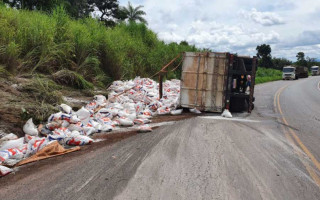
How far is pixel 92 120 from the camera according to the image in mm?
7762

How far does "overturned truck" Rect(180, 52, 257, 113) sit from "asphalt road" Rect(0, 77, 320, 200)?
9.49 ft

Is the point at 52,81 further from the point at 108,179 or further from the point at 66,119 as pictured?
the point at 108,179

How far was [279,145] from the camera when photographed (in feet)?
20.6

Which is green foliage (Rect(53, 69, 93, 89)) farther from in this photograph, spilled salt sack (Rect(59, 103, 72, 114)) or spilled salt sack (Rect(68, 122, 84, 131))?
spilled salt sack (Rect(68, 122, 84, 131))

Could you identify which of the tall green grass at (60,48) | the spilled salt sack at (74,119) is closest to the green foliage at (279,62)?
the tall green grass at (60,48)

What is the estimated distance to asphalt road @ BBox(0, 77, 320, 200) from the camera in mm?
3900

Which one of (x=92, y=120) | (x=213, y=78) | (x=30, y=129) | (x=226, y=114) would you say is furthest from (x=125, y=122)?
(x=213, y=78)

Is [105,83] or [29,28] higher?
[29,28]

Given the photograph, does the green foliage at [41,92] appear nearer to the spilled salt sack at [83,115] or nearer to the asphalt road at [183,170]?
the spilled salt sack at [83,115]

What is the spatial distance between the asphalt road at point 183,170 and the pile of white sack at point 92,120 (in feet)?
1.94

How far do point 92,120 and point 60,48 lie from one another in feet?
14.1

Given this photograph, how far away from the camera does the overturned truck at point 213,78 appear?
993 centimetres

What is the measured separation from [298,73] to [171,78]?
40.6m

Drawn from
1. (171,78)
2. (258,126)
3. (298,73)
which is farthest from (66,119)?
(298,73)
